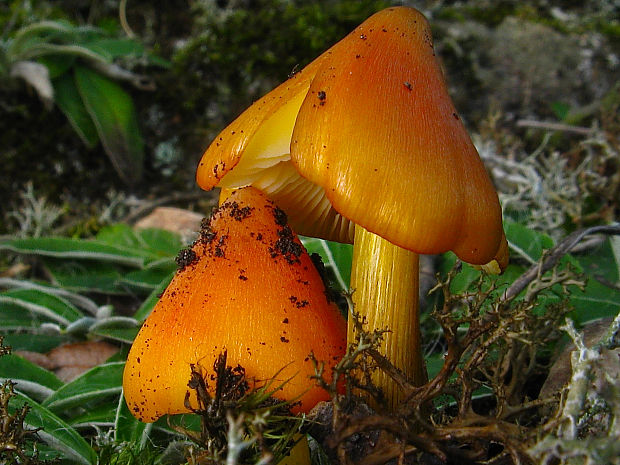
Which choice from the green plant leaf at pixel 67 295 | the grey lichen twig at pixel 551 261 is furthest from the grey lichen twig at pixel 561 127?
the green plant leaf at pixel 67 295

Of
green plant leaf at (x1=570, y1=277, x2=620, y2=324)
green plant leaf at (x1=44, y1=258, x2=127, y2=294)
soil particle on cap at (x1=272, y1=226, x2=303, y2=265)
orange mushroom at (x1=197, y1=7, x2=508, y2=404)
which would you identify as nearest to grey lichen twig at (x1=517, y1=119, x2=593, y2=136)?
green plant leaf at (x1=570, y1=277, x2=620, y2=324)

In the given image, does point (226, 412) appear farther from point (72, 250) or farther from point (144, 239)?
point (144, 239)

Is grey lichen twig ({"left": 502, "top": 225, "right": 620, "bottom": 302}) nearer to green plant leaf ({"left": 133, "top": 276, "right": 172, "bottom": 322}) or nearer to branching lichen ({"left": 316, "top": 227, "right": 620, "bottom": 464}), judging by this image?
branching lichen ({"left": 316, "top": 227, "right": 620, "bottom": 464})

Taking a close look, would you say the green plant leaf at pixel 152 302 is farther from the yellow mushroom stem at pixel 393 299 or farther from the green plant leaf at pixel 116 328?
the yellow mushroom stem at pixel 393 299

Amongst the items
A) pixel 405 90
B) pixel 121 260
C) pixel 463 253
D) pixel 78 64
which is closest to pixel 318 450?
pixel 463 253

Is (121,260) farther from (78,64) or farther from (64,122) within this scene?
(78,64)

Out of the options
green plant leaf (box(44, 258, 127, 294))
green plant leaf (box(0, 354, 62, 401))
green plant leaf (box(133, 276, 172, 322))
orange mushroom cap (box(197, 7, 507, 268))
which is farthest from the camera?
green plant leaf (box(44, 258, 127, 294))
